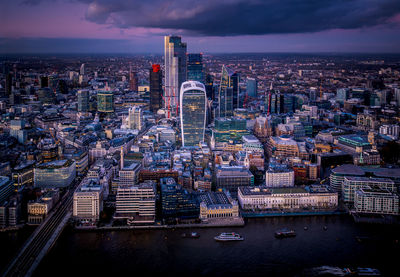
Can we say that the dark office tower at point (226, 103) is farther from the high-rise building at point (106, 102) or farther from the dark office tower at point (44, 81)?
the dark office tower at point (44, 81)

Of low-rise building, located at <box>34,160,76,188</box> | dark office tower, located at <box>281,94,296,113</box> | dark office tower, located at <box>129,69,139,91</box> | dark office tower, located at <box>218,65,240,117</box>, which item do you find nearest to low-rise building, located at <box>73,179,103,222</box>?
low-rise building, located at <box>34,160,76,188</box>

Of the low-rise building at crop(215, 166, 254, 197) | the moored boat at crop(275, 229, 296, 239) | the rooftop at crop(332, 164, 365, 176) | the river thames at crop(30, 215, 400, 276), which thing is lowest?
the river thames at crop(30, 215, 400, 276)

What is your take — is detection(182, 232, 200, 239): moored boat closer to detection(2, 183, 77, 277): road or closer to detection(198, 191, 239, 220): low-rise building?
detection(198, 191, 239, 220): low-rise building

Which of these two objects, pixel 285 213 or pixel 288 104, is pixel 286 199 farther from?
pixel 288 104

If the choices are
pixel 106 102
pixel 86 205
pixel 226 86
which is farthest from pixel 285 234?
pixel 106 102

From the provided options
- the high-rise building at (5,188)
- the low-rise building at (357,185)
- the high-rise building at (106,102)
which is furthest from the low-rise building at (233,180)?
the high-rise building at (106,102)

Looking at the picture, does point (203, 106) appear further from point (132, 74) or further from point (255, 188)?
point (132, 74)

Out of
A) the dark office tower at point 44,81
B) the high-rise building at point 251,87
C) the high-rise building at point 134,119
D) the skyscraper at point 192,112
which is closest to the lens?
the skyscraper at point 192,112
